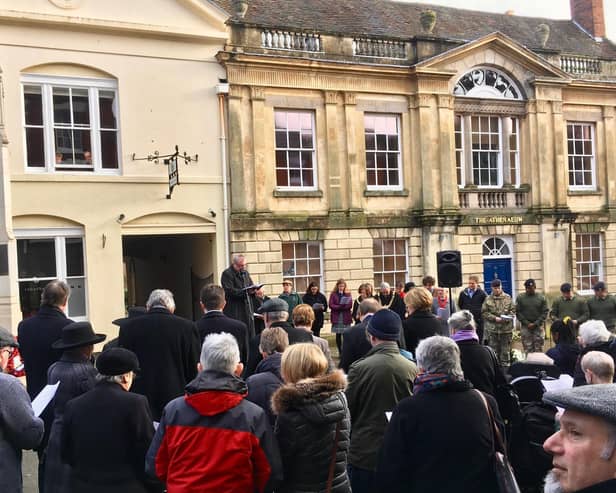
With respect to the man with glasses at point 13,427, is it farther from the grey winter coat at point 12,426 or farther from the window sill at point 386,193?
the window sill at point 386,193

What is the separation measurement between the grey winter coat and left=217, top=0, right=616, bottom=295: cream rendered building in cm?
1287

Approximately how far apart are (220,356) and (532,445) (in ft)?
6.87

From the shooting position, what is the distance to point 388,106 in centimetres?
1956

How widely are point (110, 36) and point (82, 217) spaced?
4.28 m

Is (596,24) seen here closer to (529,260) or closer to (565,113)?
(565,113)

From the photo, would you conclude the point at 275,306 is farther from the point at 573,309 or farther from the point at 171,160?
the point at 171,160

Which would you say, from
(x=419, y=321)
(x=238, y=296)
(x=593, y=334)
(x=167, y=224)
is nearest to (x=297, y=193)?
(x=167, y=224)

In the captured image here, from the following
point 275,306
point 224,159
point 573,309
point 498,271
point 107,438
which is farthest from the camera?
point 498,271

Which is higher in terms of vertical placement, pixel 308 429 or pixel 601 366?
pixel 601 366

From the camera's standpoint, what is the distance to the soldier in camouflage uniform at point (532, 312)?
1491cm

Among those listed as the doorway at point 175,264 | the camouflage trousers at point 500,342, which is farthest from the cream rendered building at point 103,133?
the camouflage trousers at point 500,342

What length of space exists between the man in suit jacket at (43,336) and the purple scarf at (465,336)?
141 inches

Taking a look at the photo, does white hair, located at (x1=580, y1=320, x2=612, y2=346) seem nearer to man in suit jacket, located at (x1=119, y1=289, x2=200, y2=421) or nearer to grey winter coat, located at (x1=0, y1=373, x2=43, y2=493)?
man in suit jacket, located at (x1=119, y1=289, x2=200, y2=421)

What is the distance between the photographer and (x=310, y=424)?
4.25 metres
